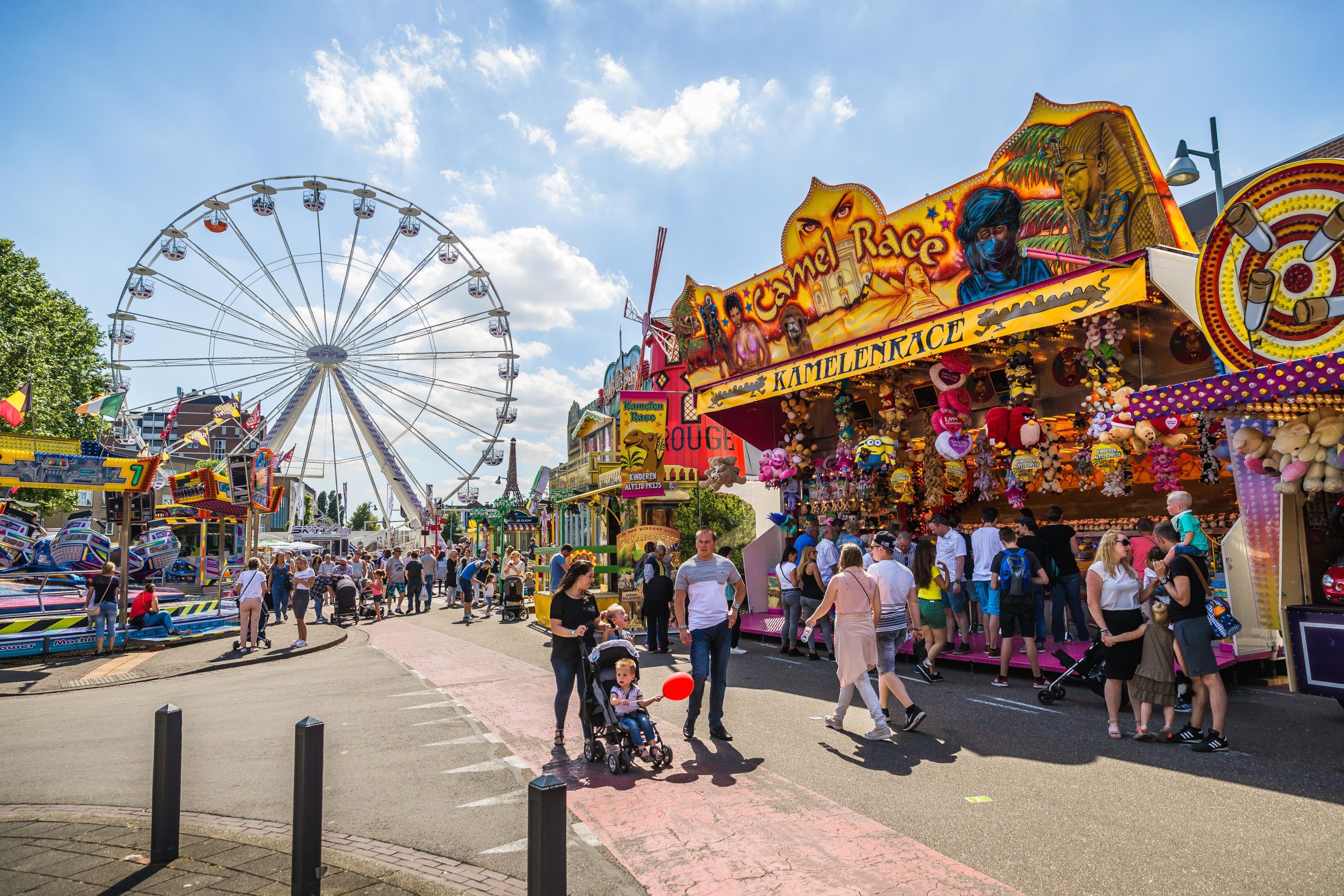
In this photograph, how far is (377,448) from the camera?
3203 centimetres

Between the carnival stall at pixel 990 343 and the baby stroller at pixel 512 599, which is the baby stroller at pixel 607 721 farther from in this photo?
the baby stroller at pixel 512 599

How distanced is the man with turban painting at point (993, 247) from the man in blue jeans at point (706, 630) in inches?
232

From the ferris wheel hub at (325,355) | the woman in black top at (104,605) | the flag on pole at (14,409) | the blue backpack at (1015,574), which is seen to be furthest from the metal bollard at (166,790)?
the ferris wheel hub at (325,355)

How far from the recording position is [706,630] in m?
6.59

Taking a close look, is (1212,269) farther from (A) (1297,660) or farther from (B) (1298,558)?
(A) (1297,660)

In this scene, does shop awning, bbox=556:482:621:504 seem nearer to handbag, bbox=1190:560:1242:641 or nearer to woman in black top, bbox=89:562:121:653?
woman in black top, bbox=89:562:121:653

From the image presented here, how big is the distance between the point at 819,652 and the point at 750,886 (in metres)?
7.85

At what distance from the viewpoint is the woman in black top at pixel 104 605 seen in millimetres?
13703

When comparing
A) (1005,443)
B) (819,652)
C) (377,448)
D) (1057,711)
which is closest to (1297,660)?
(1057,711)

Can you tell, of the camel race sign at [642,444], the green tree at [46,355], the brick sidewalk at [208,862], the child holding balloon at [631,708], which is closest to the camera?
the brick sidewalk at [208,862]

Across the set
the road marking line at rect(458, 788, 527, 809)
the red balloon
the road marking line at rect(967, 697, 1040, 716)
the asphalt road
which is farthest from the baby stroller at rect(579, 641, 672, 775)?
the road marking line at rect(967, 697, 1040, 716)

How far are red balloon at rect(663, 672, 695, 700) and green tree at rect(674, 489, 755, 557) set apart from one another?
1427cm

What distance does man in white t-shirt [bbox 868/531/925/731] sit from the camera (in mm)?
6555

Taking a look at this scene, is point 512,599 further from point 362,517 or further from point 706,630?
point 362,517
